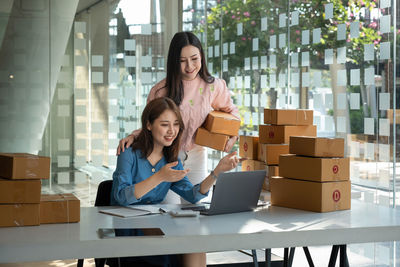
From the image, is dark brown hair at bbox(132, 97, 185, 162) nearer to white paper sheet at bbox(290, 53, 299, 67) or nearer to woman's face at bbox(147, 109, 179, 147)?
woman's face at bbox(147, 109, 179, 147)

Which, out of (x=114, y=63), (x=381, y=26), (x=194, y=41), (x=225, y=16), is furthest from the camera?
(x=225, y=16)

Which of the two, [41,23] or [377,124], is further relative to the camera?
[41,23]

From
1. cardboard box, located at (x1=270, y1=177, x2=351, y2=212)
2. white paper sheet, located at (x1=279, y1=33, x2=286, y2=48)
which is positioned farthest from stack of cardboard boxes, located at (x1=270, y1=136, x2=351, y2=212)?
white paper sheet, located at (x1=279, y1=33, x2=286, y2=48)

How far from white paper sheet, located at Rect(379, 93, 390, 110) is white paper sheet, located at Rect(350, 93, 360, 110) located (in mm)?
177

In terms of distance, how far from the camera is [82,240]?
1928 mm

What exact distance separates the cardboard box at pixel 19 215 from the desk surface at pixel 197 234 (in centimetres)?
4

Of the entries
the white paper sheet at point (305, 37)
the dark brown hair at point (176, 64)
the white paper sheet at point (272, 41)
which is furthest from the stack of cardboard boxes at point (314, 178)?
the white paper sheet at point (272, 41)

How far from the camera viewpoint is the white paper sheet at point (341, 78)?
3.97m

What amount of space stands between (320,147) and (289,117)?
2.48ft

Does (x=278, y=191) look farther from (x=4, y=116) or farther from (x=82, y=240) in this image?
(x=4, y=116)

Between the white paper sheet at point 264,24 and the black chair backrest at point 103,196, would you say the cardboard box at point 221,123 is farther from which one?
the white paper sheet at point 264,24

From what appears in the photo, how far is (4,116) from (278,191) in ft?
8.71

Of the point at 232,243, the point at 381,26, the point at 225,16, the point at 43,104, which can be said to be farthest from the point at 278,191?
the point at 225,16

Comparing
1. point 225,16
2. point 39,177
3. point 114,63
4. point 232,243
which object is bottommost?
point 232,243
